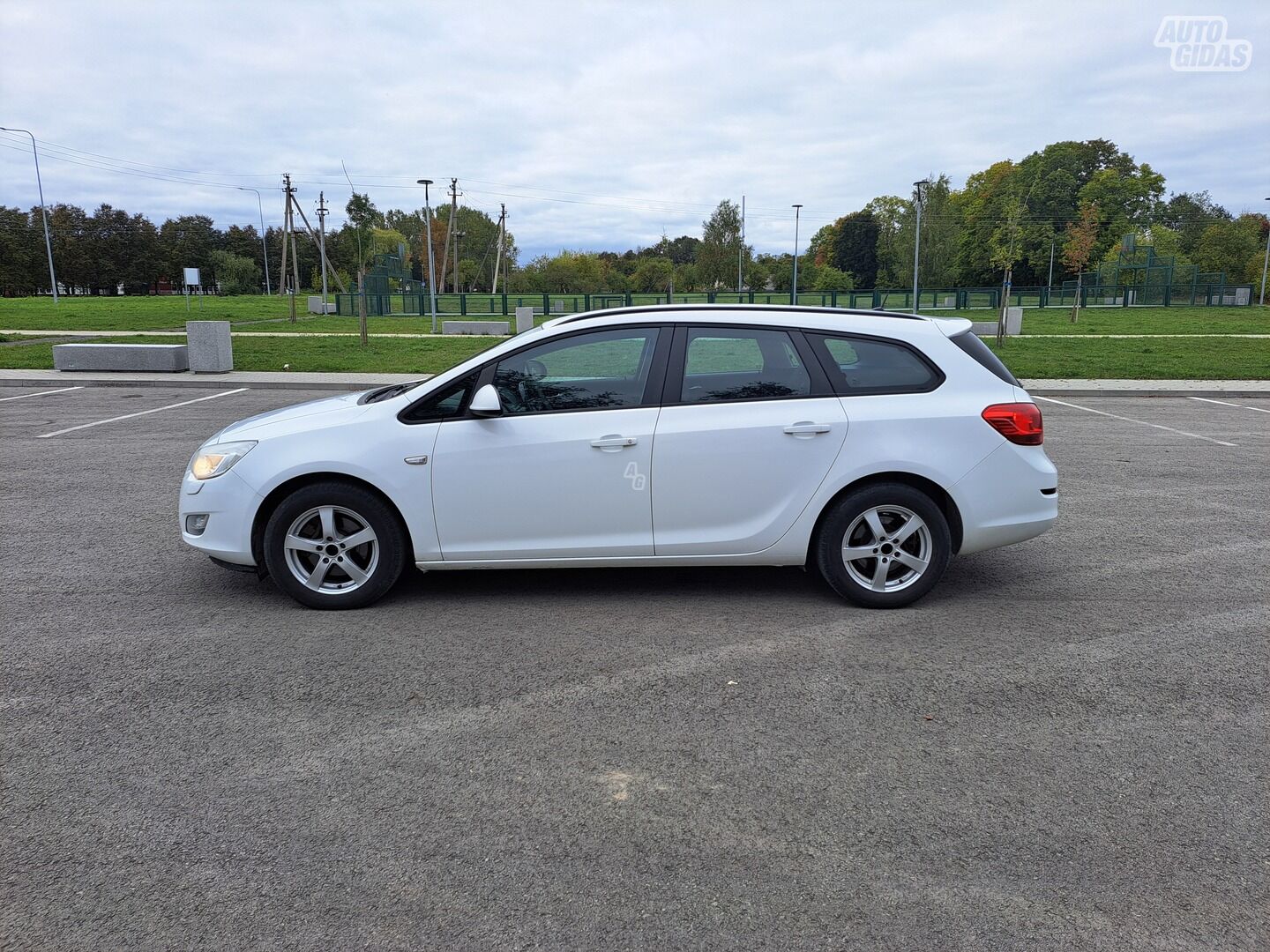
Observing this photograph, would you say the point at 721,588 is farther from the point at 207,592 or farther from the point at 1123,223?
the point at 1123,223

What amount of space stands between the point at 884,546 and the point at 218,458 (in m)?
3.61

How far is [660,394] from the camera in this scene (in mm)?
5047

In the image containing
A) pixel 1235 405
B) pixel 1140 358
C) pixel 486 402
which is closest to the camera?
pixel 486 402

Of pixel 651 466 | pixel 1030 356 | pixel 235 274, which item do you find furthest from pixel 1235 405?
pixel 235 274

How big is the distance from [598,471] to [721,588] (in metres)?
1.13

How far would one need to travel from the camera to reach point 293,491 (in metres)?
4.98

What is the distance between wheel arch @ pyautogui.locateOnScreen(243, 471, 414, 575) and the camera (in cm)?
495

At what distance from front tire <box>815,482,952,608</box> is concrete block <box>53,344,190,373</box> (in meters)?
17.5

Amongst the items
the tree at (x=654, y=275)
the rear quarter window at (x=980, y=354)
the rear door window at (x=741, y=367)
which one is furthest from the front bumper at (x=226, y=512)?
the tree at (x=654, y=275)

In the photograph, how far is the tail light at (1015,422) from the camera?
506 centimetres

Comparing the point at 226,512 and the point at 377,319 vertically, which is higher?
the point at 377,319

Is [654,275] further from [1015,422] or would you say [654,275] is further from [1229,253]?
[1015,422]

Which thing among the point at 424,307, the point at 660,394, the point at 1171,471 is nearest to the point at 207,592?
the point at 660,394

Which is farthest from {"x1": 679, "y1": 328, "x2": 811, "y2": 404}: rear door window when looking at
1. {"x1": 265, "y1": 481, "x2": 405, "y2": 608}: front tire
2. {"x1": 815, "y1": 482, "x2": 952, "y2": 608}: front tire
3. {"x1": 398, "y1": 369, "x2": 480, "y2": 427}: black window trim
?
{"x1": 265, "y1": 481, "x2": 405, "y2": 608}: front tire
